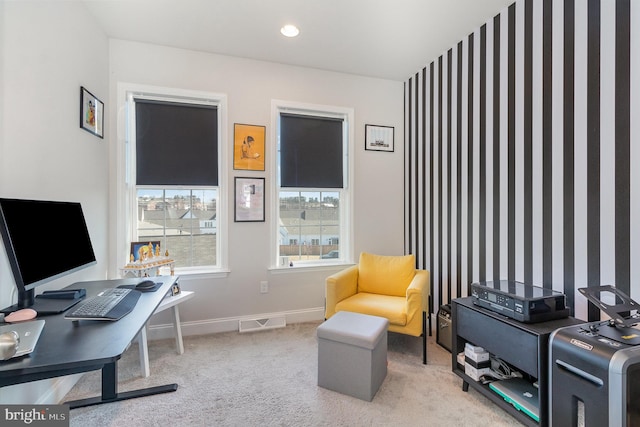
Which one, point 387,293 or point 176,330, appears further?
point 387,293

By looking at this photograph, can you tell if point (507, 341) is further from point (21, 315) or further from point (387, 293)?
point (21, 315)

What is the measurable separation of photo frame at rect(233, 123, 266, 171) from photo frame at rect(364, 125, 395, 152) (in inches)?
47.6

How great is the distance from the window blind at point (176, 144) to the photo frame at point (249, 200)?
0.26 m

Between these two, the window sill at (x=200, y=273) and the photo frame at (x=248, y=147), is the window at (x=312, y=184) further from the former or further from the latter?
the window sill at (x=200, y=273)

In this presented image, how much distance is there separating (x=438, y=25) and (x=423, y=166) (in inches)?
52.8

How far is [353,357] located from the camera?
2000mm

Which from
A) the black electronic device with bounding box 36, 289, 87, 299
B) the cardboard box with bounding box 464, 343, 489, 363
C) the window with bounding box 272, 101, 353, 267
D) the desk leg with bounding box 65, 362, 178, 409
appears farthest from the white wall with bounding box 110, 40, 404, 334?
the cardboard box with bounding box 464, 343, 489, 363

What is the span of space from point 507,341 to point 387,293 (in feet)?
4.09

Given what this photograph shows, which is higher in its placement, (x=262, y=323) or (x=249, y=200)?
(x=249, y=200)

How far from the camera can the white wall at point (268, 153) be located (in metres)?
2.89

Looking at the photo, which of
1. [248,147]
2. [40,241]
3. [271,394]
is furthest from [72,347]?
[248,147]

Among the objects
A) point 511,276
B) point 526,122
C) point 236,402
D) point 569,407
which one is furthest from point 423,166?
point 236,402

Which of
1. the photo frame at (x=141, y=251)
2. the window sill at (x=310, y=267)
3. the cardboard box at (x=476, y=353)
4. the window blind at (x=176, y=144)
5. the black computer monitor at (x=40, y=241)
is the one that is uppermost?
the window blind at (x=176, y=144)

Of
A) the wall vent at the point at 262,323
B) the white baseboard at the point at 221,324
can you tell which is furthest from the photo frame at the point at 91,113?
the wall vent at the point at 262,323
